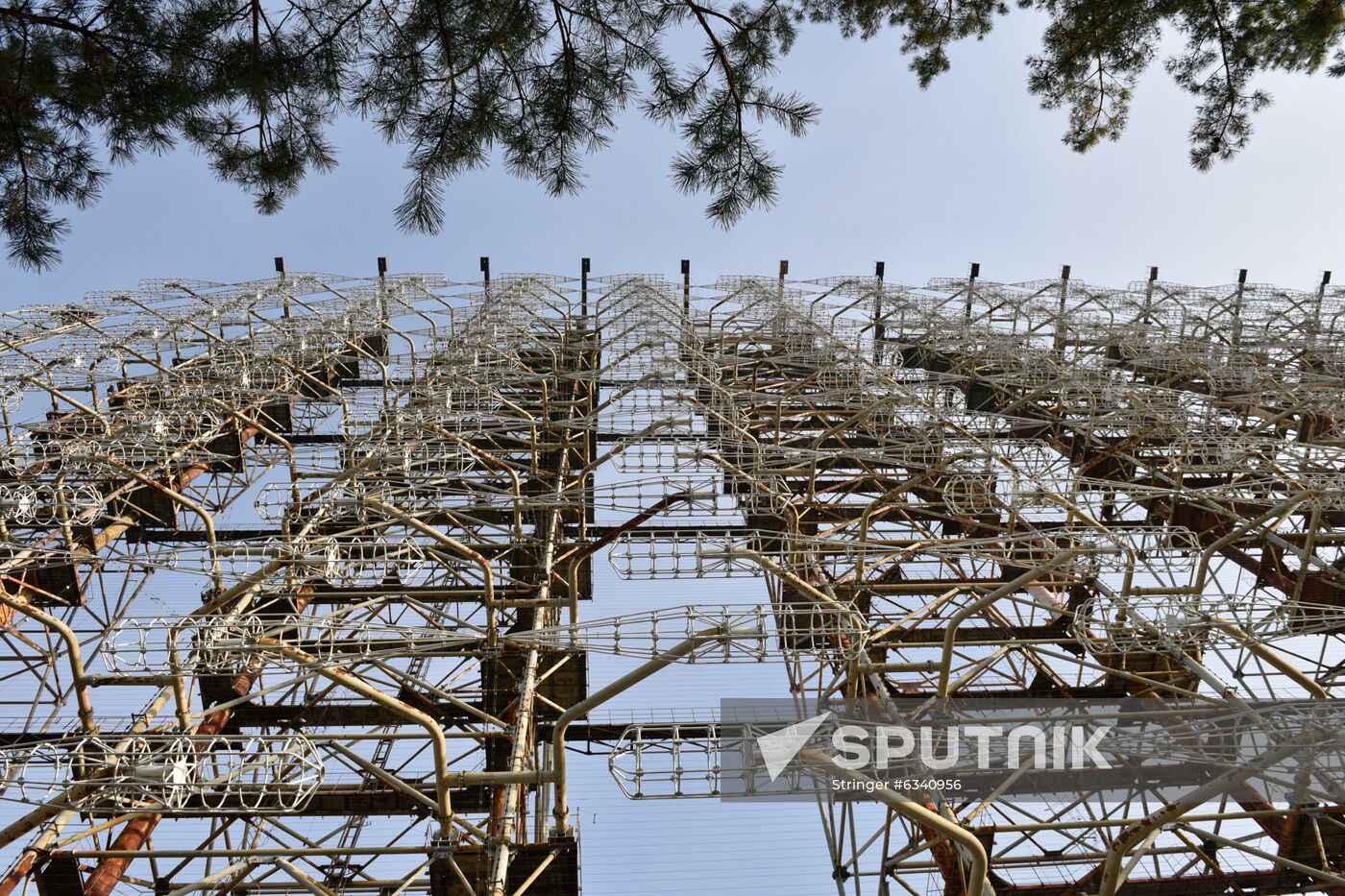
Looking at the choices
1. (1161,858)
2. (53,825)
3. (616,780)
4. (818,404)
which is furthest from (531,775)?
(818,404)

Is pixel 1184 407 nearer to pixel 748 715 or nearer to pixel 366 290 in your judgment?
pixel 748 715

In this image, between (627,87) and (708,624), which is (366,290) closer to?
(627,87)

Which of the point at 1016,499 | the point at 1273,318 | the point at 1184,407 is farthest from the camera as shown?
the point at 1273,318

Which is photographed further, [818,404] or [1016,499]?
[818,404]

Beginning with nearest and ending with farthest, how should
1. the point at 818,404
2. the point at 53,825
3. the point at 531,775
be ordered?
the point at 531,775 → the point at 53,825 → the point at 818,404

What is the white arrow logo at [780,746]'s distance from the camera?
507 centimetres

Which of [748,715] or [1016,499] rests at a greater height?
[1016,499]

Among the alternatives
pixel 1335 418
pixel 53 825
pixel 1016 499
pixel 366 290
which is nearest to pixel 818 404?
pixel 1016 499

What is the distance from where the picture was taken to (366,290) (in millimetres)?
20219

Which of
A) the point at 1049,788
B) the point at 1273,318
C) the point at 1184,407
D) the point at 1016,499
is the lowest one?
the point at 1049,788

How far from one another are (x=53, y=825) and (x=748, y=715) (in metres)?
3.94

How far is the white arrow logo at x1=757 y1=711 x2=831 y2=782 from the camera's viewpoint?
507 centimetres

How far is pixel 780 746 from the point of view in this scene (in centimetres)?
508

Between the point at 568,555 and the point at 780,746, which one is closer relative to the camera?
the point at 780,746
